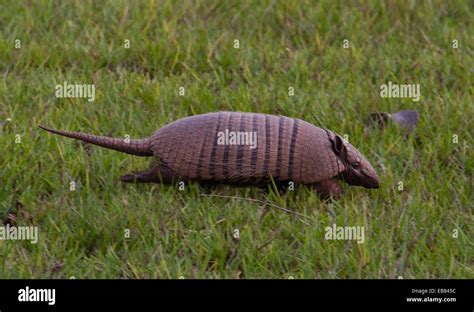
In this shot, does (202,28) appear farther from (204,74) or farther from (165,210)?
(165,210)

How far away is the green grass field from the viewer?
173 inches

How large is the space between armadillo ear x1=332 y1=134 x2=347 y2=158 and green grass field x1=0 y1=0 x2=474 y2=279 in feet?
0.76

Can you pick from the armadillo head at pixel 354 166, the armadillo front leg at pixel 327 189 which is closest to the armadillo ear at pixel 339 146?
the armadillo head at pixel 354 166

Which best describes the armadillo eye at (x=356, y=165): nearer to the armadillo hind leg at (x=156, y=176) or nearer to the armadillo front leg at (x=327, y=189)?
the armadillo front leg at (x=327, y=189)

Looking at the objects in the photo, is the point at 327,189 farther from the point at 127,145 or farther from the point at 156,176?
the point at 127,145

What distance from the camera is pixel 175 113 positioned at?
5664mm

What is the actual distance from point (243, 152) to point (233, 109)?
1026 millimetres

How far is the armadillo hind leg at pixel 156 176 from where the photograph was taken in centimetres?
482

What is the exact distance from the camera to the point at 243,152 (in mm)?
4727

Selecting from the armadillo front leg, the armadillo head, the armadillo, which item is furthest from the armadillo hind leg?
the armadillo head
